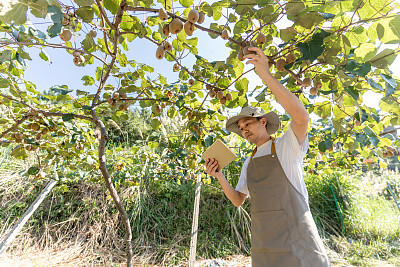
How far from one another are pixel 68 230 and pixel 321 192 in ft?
14.8

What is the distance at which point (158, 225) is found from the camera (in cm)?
341

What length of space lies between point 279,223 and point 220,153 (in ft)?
1.39

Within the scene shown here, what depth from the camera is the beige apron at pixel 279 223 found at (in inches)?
32.5

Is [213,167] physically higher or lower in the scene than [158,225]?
higher

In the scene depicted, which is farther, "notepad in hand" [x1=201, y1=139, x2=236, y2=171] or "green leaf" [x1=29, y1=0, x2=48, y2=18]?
"notepad in hand" [x1=201, y1=139, x2=236, y2=171]

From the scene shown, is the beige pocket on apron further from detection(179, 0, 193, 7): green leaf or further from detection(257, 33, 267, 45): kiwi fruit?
detection(179, 0, 193, 7): green leaf

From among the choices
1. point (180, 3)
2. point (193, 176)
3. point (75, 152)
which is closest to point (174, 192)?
point (193, 176)

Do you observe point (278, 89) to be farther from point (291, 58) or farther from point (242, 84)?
point (242, 84)

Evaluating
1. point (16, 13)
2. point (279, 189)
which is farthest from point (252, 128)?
point (16, 13)

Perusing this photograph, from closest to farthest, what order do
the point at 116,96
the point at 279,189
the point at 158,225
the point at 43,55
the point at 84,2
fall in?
the point at 84,2, the point at 279,189, the point at 43,55, the point at 116,96, the point at 158,225

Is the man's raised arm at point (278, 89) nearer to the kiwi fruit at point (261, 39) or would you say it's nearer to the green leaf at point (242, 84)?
the kiwi fruit at point (261, 39)

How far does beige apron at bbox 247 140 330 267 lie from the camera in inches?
32.5

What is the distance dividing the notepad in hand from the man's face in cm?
16

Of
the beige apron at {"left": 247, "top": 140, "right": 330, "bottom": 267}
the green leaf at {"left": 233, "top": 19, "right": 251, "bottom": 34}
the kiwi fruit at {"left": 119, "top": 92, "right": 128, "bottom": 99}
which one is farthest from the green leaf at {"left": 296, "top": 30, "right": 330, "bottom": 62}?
the kiwi fruit at {"left": 119, "top": 92, "right": 128, "bottom": 99}
